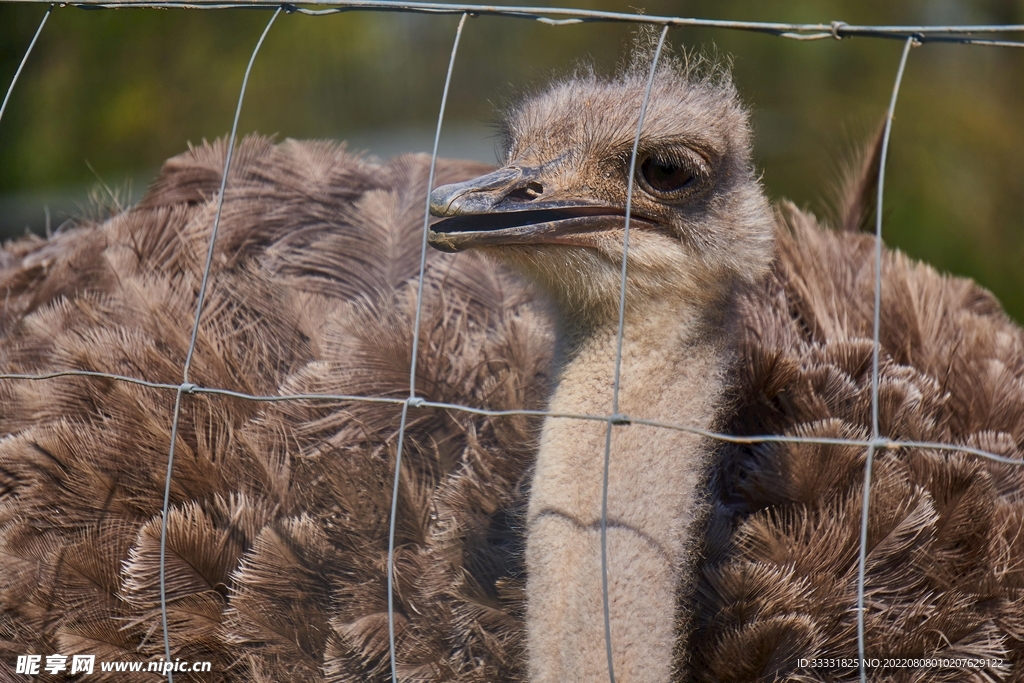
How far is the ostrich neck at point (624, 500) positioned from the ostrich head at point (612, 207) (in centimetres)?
9

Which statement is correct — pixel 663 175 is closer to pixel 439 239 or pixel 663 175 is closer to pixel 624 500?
pixel 439 239

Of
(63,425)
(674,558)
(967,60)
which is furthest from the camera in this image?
(967,60)

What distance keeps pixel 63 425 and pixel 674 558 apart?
133cm

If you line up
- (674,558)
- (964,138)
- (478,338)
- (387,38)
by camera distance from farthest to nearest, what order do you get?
(387,38) < (964,138) < (478,338) < (674,558)

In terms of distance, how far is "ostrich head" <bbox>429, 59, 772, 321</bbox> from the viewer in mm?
1821

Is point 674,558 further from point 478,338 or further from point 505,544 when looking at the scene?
point 478,338

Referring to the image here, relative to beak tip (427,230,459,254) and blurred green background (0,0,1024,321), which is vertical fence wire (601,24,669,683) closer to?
beak tip (427,230,459,254)

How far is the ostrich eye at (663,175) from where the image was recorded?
1897 mm

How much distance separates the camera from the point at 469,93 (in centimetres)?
766

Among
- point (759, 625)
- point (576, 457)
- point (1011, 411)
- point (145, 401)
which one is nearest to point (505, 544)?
point (576, 457)

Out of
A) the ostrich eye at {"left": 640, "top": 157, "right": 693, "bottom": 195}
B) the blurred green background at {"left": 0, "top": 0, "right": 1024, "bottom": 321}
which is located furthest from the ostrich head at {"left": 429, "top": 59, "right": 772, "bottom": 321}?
the blurred green background at {"left": 0, "top": 0, "right": 1024, "bottom": 321}

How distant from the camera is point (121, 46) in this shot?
733 cm

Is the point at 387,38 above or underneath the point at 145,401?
above

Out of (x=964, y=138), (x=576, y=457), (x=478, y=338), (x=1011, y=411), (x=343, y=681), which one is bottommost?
(x=343, y=681)
